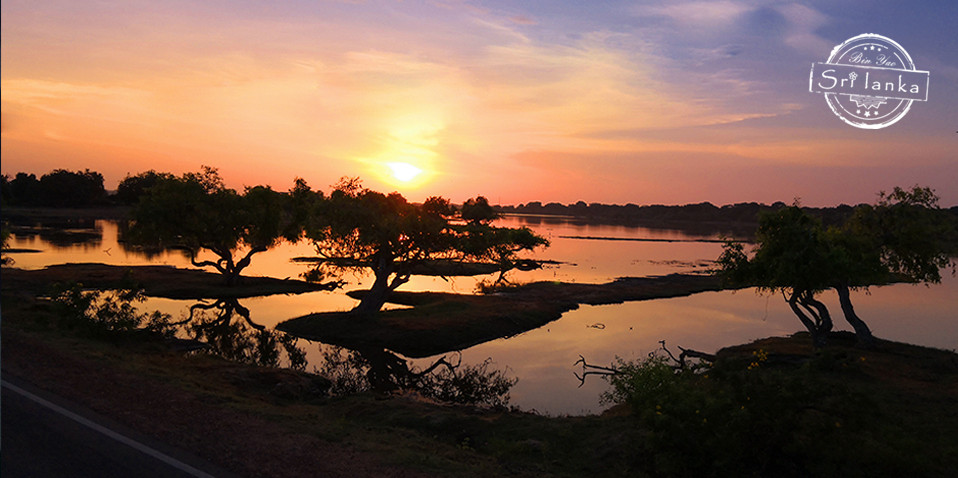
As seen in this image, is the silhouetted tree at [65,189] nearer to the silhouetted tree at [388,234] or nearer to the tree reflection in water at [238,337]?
the tree reflection in water at [238,337]

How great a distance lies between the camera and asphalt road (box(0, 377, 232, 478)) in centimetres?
1276

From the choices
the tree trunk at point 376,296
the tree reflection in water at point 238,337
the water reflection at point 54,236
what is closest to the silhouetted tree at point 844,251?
the tree trunk at point 376,296

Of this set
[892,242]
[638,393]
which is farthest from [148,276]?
[892,242]

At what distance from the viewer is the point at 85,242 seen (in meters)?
104

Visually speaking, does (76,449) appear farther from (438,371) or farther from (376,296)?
(376,296)

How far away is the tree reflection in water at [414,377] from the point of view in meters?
31.2

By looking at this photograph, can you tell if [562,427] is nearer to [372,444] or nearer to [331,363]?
[372,444]

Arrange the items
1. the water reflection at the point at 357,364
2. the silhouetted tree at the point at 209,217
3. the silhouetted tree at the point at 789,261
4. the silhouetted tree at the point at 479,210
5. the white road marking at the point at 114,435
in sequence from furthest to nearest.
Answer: the silhouetted tree at the point at 479,210 < the silhouetted tree at the point at 209,217 < the silhouetted tree at the point at 789,261 < the water reflection at the point at 357,364 < the white road marking at the point at 114,435

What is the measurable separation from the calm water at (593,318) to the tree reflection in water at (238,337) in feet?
3.88

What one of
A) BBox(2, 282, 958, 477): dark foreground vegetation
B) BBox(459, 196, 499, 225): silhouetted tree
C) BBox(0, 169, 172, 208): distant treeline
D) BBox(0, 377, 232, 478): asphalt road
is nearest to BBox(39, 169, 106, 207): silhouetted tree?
BBox(0, 169, 172, 208): distant treeline

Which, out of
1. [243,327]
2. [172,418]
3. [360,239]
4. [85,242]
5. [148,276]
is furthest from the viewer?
[85,242]

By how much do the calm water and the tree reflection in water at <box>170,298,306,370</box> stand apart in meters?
1.18

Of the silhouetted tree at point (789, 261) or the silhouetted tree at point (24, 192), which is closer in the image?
the silhouetted tree at point (789, 261)

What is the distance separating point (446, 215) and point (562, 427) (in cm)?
2551
